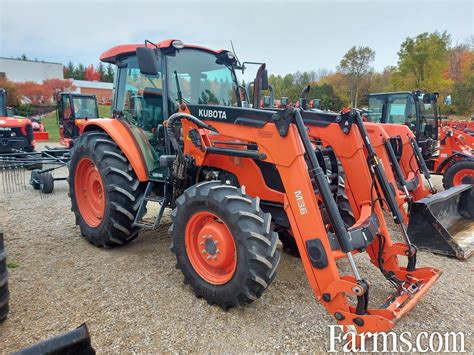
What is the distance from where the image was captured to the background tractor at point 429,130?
7.52m

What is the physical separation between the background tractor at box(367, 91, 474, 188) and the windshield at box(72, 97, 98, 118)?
423 inches

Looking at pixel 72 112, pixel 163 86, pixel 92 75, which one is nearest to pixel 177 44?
pixel 163 86

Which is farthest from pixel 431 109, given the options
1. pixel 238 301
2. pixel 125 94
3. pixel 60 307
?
pixel 60 307

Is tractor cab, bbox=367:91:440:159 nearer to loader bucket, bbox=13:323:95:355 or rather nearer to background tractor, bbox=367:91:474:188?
background tractor, bbox=367:91:474:188

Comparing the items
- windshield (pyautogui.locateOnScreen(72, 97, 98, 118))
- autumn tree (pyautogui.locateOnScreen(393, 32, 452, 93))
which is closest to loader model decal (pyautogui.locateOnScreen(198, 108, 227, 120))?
windshield (pyautogui.locateOnScreen(72, 97, 98, 118))

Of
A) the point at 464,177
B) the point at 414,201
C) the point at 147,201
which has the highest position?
the point at 147,201

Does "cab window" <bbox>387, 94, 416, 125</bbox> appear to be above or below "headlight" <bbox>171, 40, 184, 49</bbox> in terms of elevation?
below

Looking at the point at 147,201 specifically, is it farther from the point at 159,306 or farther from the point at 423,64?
the point at 423,64

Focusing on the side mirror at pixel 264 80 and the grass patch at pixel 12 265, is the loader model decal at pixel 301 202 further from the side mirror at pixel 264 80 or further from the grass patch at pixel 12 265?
the grass patch at pixel 12 265

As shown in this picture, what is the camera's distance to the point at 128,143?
4.20 meters

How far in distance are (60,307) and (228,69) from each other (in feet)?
10.8

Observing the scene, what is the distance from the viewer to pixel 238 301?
2.91 m

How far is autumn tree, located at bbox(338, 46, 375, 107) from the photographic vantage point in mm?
28750

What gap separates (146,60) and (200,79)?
0.91m
